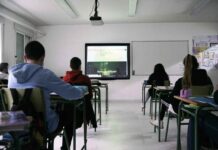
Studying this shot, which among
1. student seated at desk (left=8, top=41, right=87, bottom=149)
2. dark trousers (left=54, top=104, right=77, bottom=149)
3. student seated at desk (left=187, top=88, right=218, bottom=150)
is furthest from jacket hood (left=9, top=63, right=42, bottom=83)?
student seated at desk (left=187, top=88, right=218, bottom=150)

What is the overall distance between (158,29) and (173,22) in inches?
21.3

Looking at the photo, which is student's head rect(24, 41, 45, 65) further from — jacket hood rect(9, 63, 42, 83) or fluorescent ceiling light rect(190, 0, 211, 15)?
fluorescent ceiling light rect(190, 0, 211, 15)

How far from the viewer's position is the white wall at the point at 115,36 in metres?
9.38

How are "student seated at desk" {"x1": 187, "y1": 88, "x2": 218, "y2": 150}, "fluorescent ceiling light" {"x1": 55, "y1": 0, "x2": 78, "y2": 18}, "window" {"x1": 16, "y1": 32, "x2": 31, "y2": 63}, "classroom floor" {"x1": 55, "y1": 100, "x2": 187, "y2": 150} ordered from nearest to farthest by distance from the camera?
"student seated at desk" {"x1": 187, "y1": 88, "x2": 218, "y2": 150} < "classroom floor" {"x1": 55, "y1": 100, "x2": 187, "y2": 150} < "fluorescent ceiling light" {"x1": 55, "y1": 0, "x2": 78, "y2": 18} < "window" {"x1": 16, "y1": 32, "x2": 31, "y2": 63}

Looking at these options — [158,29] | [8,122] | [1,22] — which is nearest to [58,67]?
[1,22]

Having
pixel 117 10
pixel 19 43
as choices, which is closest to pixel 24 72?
pixel 117 10

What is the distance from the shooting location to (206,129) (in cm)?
217

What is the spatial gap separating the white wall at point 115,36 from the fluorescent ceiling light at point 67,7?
1.47 m

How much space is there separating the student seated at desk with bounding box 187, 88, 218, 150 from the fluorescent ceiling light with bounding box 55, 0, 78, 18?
4.87 m

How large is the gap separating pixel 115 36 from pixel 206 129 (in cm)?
753

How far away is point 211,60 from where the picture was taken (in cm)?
920

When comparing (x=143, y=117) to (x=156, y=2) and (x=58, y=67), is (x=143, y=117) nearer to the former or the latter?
(x=156, y=2)

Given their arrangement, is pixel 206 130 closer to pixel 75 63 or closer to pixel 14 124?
pixel 14 124

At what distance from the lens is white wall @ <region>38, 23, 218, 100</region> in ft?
30.8
